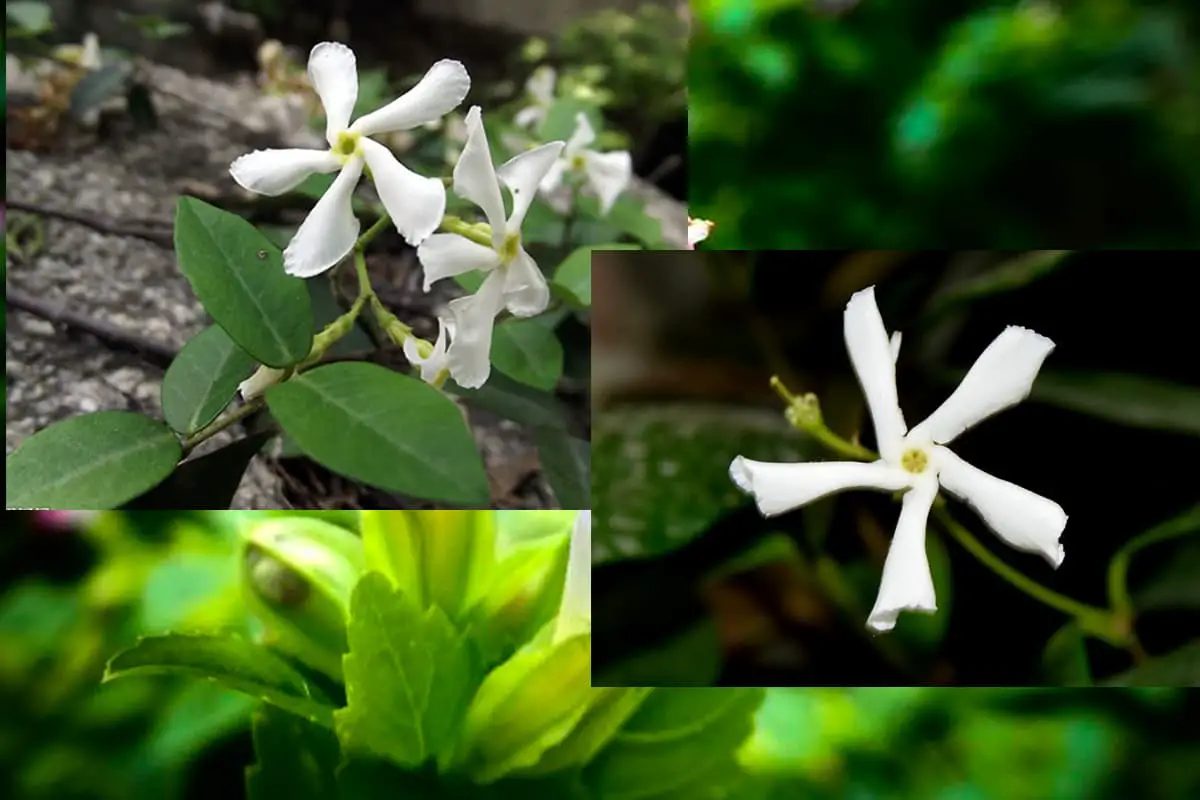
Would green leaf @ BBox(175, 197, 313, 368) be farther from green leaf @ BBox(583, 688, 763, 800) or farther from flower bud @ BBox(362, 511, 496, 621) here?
green leaf @ BBox(583, 688, 763, 800)

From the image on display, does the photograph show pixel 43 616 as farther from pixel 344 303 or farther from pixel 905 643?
pixel 905 643

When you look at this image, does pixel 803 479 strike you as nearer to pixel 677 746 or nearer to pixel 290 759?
pixel 677 746

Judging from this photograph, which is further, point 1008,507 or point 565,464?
point 565,464

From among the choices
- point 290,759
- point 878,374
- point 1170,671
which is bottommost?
point 290,759

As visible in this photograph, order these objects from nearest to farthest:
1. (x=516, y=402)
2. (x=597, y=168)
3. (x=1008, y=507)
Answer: (x=1008, y=507)
(x=516, y=402)
(x=597, y=168)

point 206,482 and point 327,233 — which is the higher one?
point 327,233

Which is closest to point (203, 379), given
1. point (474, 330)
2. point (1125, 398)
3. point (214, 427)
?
point (214, 427)

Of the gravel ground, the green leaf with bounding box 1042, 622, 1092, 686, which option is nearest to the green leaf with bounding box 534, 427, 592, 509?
the gravel ground

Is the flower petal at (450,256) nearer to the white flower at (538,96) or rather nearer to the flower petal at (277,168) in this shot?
the flower petal at (277,168)
